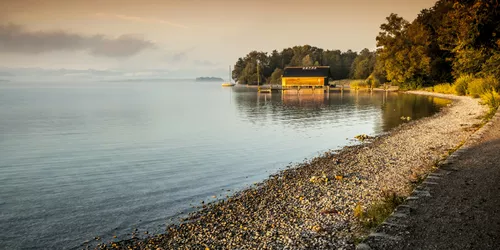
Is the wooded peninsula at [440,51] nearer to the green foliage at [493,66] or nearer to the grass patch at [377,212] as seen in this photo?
the green foliage at [493,66]

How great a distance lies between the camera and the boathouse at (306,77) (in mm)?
84250

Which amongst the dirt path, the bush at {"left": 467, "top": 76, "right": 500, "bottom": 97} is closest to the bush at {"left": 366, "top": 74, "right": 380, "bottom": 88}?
the bush at {"left": 467, "top": 76, "right": 500, "bottom": 97}

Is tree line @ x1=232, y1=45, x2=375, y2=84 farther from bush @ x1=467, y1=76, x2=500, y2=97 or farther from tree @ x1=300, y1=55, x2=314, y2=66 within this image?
bush @ x1=467, y1=76, x2=500, y2=97

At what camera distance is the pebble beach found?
6621 millimetres

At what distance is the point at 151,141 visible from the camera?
20.7 meters

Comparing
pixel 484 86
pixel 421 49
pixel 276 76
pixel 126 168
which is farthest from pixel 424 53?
pixel 276 76

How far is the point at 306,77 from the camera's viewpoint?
85.4 m

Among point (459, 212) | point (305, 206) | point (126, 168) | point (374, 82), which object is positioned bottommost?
point (126, 168)

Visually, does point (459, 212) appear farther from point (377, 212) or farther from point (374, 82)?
point (374, 82)

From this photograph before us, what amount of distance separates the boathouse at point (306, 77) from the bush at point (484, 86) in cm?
4647

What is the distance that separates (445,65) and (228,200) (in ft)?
189

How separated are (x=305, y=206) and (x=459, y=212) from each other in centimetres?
335

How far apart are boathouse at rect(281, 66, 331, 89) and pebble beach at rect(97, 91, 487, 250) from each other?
2806 inches

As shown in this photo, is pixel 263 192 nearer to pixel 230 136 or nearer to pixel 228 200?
pixel 228 200
